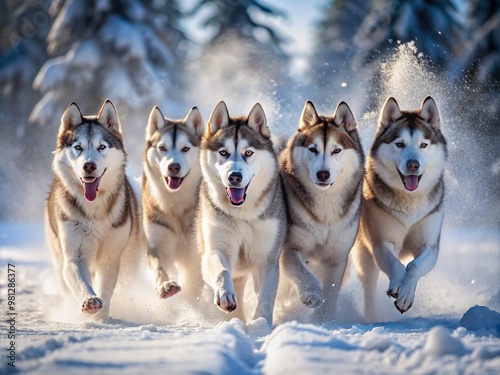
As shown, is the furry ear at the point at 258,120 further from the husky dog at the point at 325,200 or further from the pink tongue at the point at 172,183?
the pink tongue at the point at 172,183

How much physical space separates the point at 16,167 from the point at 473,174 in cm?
1232

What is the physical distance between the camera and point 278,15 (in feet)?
63.5

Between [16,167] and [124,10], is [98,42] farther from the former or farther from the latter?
[16,167]

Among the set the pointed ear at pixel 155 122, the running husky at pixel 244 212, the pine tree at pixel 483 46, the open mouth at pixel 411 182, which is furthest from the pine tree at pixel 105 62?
the open mouth at pixel 411 182

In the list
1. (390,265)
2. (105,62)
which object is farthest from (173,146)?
(105,62)

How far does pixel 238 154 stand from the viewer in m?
5.22

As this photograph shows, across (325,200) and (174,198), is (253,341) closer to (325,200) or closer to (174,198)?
(325,200)

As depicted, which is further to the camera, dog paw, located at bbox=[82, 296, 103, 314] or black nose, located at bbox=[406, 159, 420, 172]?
black nose, located at bbox=[406, 159, 420, 172]

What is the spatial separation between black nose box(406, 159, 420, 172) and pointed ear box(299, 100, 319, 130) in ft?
2.78

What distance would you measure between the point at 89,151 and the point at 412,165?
8.80 ft

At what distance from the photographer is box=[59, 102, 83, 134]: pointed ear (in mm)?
5973

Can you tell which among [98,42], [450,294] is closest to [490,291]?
[450,294]

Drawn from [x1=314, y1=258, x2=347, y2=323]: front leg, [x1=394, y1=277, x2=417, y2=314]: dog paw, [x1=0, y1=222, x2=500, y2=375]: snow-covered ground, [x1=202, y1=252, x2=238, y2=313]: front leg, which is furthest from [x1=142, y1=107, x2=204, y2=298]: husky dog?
[x1=394, y1=277, x2=417, y2=314]: dog paw

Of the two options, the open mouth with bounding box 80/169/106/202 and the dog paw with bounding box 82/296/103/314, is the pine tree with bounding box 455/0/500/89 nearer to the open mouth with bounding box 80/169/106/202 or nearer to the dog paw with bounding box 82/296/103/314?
the open mouth with bounding box 80/169/106/202
